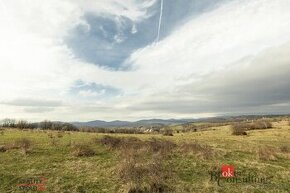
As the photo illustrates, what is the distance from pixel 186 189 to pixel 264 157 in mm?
13718

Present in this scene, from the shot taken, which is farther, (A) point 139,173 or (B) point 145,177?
(A) point 139,173

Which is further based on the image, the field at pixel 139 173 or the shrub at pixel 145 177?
the field at pixel 139 173

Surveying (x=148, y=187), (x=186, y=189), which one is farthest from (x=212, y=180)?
(x=148, y=187)

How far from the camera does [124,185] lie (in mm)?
16094

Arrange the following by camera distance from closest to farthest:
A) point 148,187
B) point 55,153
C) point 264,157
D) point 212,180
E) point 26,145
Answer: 1. point 148,187
2. point 212,180
3. point 264,157
4. point 55,153
5. point 26,145

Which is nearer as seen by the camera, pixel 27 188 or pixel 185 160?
pixel 27 188

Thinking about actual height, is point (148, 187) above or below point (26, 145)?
below

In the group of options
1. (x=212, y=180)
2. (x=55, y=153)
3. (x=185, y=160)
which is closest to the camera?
(x=212, y=180)

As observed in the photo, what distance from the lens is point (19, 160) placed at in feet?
79.1

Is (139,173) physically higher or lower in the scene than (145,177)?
higher

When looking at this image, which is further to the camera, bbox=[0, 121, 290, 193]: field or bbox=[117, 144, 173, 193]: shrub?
bbox=[0, 121, 290, 193]: field

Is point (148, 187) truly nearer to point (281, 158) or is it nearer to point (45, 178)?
point (45, 178)

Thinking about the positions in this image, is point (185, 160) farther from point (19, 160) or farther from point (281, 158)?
point (19, 160)

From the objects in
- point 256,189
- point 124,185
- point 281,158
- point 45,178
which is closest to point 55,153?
point 45,178
